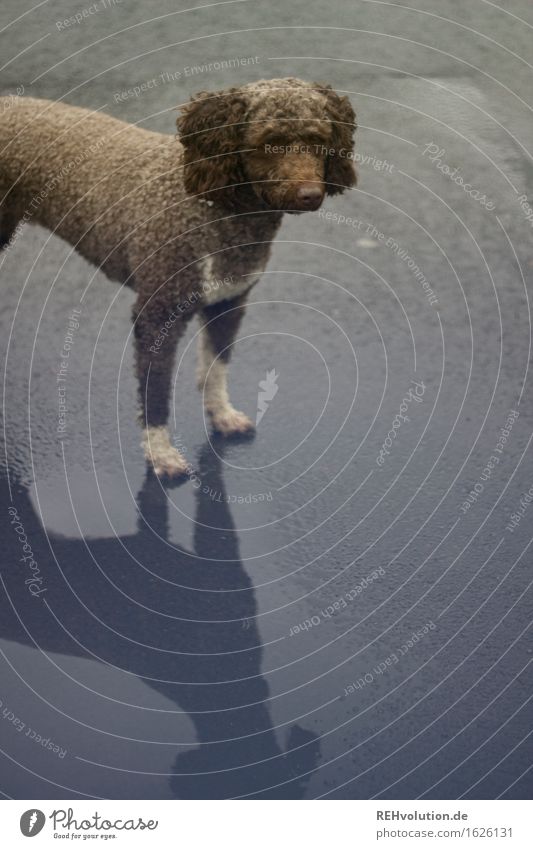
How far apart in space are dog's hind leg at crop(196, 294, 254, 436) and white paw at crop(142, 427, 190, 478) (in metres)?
0.10

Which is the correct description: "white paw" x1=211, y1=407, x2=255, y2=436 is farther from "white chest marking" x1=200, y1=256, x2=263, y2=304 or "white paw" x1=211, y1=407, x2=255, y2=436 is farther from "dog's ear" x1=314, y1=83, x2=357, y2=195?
"dog's ear" x1=314, y1=83, x2=357, y2=195

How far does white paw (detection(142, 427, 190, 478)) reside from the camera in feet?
7.55

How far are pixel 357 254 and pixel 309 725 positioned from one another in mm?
1027

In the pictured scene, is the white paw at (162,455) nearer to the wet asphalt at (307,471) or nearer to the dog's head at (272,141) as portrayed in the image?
the wet asphalt at (307,471)

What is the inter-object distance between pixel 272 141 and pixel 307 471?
68 centimetres

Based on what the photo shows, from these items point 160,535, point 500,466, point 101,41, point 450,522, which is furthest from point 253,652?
point 101,41

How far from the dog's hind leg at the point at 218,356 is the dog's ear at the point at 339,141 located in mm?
404

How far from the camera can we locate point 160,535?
222 cm

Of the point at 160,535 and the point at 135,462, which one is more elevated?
the point at 135,462

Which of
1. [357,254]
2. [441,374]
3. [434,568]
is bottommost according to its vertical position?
[434,568]

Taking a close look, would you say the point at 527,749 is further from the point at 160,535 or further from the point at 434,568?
the point at 160,535

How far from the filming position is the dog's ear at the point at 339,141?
199 cm
